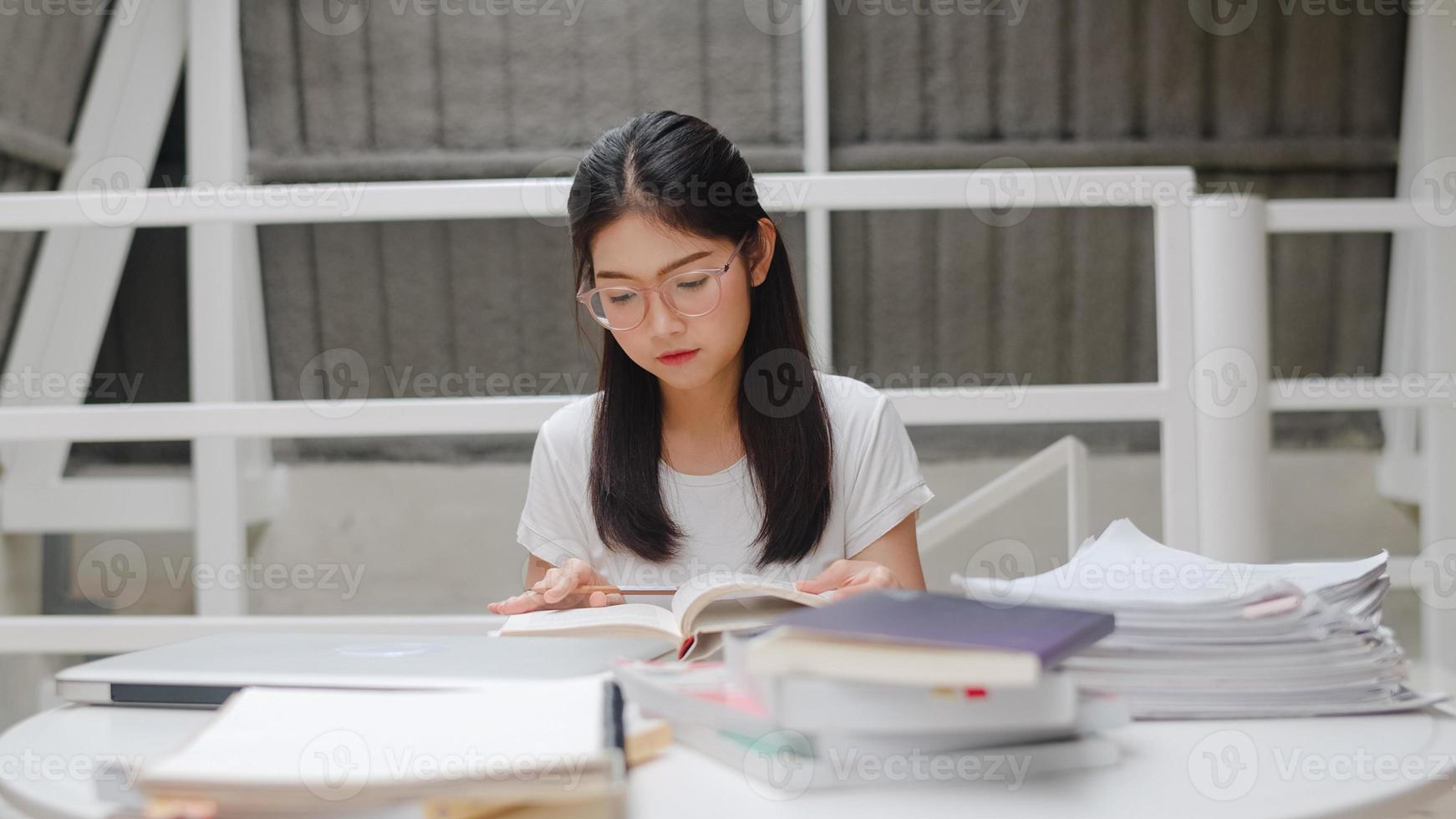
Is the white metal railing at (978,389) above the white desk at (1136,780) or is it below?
above

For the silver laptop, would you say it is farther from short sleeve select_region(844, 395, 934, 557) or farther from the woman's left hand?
short sleeve select_region(844, 395, 934, 557)

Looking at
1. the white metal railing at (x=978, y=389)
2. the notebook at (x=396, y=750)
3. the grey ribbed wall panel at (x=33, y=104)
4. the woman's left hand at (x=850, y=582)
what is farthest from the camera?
the grey ribbed wall panel at (x=33, y=104)

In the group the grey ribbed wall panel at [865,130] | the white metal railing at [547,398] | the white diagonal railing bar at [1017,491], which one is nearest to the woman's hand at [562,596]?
the white metal railing at [547,398]

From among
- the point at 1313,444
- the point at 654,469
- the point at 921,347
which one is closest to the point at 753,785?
the point at 654,469

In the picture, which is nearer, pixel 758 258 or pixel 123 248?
→ pixel 758 258

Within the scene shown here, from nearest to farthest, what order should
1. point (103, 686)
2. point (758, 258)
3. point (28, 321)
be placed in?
point (103, 686) → point (758, 258) → point (28, 321)

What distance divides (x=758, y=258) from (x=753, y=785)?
72cm

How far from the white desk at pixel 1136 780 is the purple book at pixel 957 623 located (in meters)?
0.06

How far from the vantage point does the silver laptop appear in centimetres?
59

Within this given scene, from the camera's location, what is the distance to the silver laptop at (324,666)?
1.94 feet

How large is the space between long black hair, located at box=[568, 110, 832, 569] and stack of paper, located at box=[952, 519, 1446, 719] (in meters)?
0.54

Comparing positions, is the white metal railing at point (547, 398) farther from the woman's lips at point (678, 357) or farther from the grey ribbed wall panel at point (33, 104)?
the grey ribbed wall panel at point (33, 104)

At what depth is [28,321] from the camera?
6.91 ft

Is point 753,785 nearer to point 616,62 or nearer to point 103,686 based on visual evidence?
point 103,686
